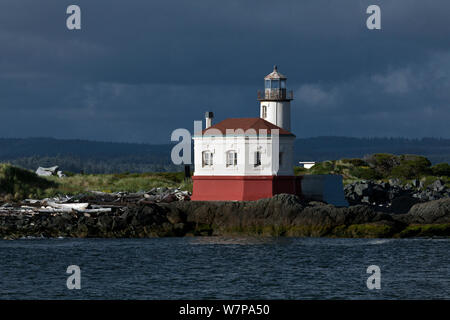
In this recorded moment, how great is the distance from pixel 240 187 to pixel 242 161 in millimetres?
1240

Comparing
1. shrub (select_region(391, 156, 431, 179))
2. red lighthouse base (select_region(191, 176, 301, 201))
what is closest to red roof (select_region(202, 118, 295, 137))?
red lighthouse base (select_region(191, 176, 301, 201))

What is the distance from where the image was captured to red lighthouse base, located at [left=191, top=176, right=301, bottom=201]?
41781 mm

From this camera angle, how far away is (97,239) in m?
38.8

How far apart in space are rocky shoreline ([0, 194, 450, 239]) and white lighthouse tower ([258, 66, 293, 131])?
898cm

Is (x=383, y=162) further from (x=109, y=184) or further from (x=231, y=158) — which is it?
(x=231, y=158)

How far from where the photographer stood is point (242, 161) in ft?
137

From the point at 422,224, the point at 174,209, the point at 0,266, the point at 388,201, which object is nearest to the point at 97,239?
the point at 174,209

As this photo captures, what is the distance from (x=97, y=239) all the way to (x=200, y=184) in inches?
255

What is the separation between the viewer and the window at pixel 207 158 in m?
42.7

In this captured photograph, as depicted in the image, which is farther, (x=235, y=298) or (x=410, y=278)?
(x=410, y=278)

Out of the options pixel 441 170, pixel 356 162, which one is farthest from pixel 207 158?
pixel 441 170

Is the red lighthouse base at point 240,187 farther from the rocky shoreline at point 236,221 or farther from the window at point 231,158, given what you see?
the rocky shoreline at point 236,221
